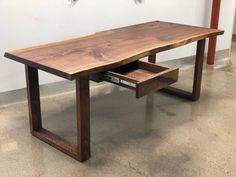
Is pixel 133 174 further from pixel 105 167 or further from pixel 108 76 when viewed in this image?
pixel 108 76

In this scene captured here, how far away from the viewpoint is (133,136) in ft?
7.60

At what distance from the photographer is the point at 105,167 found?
77.7 inches

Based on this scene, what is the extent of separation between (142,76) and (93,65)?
438mm

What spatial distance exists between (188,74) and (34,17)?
1.67 metres

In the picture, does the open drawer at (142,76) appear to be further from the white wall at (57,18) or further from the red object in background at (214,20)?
the red object in background at (214,20)

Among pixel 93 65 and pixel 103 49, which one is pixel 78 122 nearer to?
pixel 93 65

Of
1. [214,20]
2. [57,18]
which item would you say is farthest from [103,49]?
[214,20]

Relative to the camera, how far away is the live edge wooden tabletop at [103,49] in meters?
1.83

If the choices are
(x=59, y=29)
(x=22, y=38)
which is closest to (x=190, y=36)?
(x=59, y=29)

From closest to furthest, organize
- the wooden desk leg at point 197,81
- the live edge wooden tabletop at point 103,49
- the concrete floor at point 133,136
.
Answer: the live edge wooden tabletop at point 103,49, the concrete floor at point 133,136, the wooden desk leg at point 197,81

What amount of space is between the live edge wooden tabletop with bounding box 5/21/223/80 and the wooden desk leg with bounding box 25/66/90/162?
0.39 ft

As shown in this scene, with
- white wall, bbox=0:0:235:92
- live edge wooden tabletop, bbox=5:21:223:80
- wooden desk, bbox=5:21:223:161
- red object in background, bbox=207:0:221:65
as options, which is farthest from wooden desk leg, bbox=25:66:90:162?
red object in background, bbox=207:0:221:65

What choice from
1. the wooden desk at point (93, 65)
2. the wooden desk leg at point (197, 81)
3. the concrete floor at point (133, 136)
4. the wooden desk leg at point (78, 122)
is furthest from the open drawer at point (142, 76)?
the wooden desk leg at point (197, 81)

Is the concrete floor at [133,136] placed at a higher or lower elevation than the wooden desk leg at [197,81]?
lower
